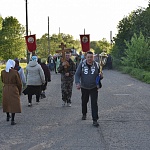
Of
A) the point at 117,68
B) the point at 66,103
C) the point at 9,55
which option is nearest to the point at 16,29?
the point at 9,55

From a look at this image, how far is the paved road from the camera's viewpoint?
7.38 m

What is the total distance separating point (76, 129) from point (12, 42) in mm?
51287

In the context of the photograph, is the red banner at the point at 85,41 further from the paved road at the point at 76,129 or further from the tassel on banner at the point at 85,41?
the paved road at the point at 76,129

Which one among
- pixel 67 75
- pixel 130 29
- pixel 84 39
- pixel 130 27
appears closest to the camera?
pixel 67 75

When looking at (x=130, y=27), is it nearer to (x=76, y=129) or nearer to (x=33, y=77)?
(x=33, y=77)

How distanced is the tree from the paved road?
46357mm

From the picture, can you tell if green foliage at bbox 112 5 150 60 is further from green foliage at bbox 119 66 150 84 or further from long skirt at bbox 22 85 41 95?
long skirt at bbox 22 85 41 95

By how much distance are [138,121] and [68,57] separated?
3625mm

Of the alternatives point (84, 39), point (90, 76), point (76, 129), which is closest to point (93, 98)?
point (90, 76)

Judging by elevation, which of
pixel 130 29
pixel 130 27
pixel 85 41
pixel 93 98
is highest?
pixel 130 27

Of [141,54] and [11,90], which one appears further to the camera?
[141,54]

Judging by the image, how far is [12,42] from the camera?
193 ft

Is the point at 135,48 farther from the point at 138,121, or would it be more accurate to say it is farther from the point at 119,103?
the point at 138,121

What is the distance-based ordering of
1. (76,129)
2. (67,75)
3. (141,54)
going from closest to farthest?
(76,129) → (67,75) → (141,54)
